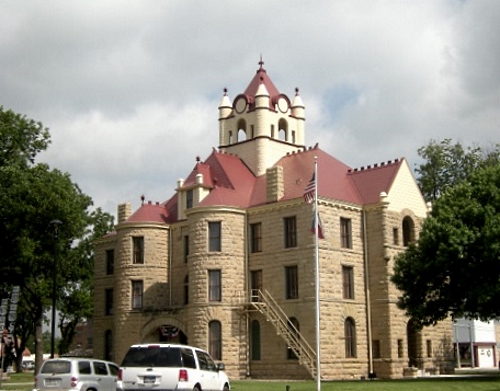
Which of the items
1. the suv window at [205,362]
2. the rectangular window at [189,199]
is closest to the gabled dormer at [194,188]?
the rectangular window at [189,199]

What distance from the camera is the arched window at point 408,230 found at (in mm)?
48312

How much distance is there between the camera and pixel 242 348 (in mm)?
45188

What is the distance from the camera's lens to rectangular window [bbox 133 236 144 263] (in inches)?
1988

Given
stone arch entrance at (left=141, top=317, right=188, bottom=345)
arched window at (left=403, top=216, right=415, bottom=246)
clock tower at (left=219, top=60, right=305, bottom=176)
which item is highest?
clock tower at (left=219, top=60, right=305, bottom=176)

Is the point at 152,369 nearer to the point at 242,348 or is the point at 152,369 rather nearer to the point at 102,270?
the point at 242,348

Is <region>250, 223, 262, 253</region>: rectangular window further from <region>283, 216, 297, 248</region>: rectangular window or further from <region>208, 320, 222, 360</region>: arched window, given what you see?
<region>208, 320, 222, 360</region>: arched window

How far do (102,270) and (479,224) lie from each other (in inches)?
1123

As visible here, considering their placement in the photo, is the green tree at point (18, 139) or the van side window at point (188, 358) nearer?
the van side window at point (188, 358)

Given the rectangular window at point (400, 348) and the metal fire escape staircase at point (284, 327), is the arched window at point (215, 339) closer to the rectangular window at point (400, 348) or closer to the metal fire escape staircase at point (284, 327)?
the metal fire escape staircase at point (284, 327)

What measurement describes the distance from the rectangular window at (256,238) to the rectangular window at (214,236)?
2.15m

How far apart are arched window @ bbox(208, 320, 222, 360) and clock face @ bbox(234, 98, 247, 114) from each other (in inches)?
618

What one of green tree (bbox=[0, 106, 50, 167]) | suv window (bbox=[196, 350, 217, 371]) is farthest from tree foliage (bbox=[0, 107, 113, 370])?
suv window (bbox=[196, 350, 217, 371])

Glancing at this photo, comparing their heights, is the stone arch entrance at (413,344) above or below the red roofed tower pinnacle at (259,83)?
below

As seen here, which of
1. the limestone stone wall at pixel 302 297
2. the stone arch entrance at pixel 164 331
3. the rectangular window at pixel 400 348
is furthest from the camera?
the stone arch entrance at pixel 164 331
